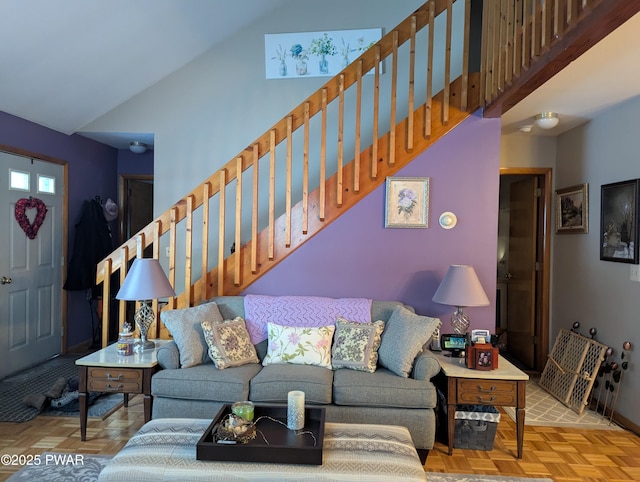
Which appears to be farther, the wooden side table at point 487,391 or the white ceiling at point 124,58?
the white ceiling at point 124,58

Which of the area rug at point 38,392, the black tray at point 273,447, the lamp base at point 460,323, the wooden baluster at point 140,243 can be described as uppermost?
the wooden baluster at point 140,243

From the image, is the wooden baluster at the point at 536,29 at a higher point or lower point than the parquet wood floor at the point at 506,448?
higher

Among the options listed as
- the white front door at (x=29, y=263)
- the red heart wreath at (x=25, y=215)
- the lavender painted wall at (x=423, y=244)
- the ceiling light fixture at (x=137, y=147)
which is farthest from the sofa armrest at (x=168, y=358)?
the ceiling light fixture at (x=137, y=147)

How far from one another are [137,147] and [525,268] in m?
4.37

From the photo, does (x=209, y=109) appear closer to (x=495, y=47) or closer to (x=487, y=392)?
(x=495, y=47)

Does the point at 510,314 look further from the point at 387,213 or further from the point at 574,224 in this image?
the point at 387,213

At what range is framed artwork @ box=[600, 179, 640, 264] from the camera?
2.99m

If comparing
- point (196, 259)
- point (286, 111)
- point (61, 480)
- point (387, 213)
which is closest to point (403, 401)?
point (387, 213)

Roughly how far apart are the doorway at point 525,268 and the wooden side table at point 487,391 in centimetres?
177

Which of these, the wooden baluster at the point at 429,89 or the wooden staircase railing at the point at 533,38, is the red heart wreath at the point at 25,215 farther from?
the wooden staircase railing at the point at 533,38

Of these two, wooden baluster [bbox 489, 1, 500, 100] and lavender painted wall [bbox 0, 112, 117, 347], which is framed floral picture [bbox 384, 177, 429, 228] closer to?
wooden baluster [bbox 489, 1, 500, 100]

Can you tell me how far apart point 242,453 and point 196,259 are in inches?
112

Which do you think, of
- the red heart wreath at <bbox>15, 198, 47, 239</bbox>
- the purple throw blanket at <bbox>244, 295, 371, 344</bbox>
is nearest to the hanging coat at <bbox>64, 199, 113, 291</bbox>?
the red heart wreath at <bbox>15, 198, 47, 239</bbox>

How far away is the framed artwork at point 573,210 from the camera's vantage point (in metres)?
3.57
